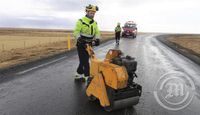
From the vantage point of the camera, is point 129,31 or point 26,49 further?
point 129,31

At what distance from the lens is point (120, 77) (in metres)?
4.95

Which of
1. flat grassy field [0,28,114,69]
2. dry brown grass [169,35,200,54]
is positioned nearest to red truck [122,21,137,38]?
flat grassy field [0,28,114,69]

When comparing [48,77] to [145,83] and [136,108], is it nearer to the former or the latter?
[145,83]

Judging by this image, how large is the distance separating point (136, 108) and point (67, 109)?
1442 millimetres

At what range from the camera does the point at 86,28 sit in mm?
7031

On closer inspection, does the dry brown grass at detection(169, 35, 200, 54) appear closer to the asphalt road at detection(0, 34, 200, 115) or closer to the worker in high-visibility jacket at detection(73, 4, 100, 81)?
the asphalt road at detection(0, 34, 200, 115)

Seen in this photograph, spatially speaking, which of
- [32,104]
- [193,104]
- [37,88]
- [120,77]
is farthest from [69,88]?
[193,104]

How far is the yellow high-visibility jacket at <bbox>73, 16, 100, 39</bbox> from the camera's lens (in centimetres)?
695
